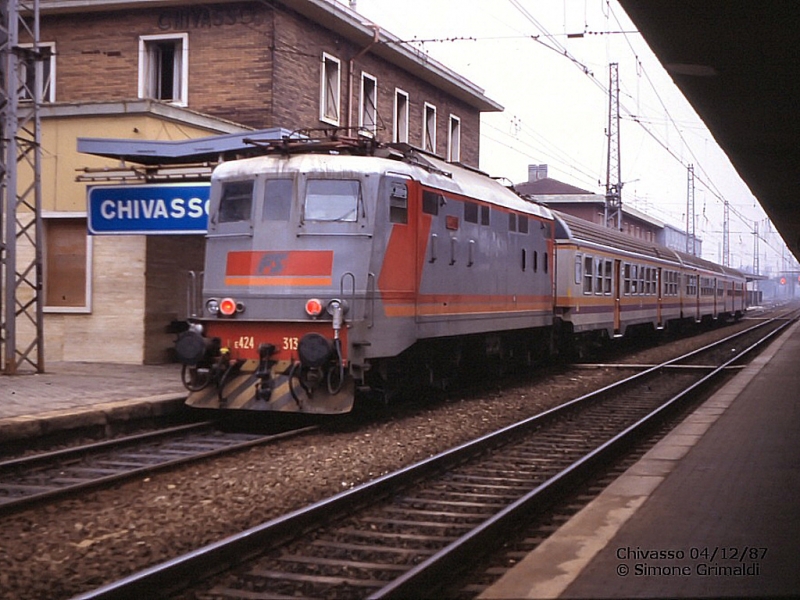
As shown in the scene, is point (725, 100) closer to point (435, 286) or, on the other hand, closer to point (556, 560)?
point (435, 286)

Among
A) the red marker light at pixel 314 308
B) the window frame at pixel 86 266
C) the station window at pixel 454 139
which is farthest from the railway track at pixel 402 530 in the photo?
the station window at pixel 454 139

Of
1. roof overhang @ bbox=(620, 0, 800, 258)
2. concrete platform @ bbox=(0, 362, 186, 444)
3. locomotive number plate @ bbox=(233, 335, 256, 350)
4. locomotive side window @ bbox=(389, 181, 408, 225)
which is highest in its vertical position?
roof overhang @ bbox=(620, 0, 800, 258)

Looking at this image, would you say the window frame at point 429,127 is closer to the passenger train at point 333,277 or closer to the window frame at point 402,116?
the window frame at point 402,116

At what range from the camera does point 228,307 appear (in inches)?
476

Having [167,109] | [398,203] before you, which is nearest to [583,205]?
[167,109]

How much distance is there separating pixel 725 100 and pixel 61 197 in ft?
37.4

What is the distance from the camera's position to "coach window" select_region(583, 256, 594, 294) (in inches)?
842

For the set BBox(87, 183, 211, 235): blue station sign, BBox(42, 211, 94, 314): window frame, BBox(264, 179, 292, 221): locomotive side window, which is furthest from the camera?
BBox(42, 211, 94, 314): window frame

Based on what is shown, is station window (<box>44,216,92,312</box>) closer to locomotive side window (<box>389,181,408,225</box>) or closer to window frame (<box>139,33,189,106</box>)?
window frame (<box>139,33,189,106</box>)

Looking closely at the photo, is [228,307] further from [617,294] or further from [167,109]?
[617,294]

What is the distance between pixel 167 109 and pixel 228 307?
649 centimetres

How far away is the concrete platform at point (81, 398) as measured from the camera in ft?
34.9

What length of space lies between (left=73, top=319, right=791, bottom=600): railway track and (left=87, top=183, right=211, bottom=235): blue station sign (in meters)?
6.48

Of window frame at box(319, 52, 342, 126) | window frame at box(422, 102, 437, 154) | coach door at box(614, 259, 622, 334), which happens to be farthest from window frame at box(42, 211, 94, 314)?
window frame at box(422, 102, 437, 154)
